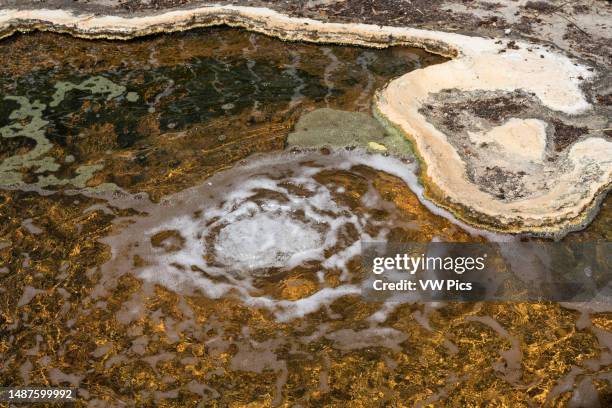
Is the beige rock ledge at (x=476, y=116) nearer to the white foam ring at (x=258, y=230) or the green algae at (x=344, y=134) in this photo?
the green algae at (x=344, y=134)

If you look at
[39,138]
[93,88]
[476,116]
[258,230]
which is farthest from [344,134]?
[39,138]

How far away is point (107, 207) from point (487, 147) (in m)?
4.88

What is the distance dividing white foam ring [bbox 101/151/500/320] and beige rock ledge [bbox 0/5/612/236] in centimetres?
48

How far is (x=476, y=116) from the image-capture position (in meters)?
7.32

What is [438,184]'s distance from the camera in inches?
249

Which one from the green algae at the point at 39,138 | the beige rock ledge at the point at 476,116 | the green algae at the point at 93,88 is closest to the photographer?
the beige rock ledge at the point at 476,116

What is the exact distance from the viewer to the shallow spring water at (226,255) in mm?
4785

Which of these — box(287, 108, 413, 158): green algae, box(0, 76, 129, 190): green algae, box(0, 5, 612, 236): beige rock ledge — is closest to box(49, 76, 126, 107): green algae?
box(0, 76, 129, 190): green algae

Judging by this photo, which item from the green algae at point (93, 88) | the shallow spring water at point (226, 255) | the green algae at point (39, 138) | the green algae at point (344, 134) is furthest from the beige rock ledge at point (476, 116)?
the green algae at point (39, 138)

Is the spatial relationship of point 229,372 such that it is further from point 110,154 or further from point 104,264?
point 110,154

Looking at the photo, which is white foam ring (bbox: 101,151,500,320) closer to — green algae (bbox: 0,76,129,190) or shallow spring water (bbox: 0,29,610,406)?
shallow spring water (bbox: 0,29,610,406)

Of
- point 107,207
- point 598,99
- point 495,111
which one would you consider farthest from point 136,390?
point 598,99

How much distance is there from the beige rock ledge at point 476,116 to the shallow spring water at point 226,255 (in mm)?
443

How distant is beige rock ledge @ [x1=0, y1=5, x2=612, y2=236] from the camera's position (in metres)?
6.07
